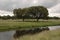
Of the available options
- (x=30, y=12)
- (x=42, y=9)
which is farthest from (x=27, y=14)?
(x=42, y=9)

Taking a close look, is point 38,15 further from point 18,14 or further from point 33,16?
point 18,14

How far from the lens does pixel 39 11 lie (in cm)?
9719

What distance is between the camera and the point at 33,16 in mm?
99188

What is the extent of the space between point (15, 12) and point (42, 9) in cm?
1466

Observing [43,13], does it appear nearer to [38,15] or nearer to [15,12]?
[38,15]

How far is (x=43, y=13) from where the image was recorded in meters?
95.4

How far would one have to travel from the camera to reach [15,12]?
9912 cm

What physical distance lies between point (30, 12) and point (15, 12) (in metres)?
8.76

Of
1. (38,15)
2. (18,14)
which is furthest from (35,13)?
(18,14)

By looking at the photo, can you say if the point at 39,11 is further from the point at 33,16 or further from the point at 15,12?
the point at 15,12

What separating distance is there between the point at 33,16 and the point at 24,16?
5.06 m

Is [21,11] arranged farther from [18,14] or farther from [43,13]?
[43,13]

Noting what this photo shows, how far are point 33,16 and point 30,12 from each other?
14.1 ft

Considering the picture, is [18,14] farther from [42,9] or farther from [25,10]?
[42,9]
